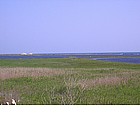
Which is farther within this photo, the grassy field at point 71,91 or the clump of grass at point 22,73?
the clump of grass at point 22,73

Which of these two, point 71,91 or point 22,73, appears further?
point 22,73

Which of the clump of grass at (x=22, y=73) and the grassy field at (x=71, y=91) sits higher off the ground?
the clump of grass at (x=22, y=73)

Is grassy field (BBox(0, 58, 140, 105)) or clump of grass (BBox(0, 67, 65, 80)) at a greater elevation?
clump of grass (BBox(0, 67, 65, 80))

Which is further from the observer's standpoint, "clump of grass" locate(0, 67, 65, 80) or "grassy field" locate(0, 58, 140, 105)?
"clump of grass" locate(0, 67, 65, 80)

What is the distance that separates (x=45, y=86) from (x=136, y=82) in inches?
52.6
